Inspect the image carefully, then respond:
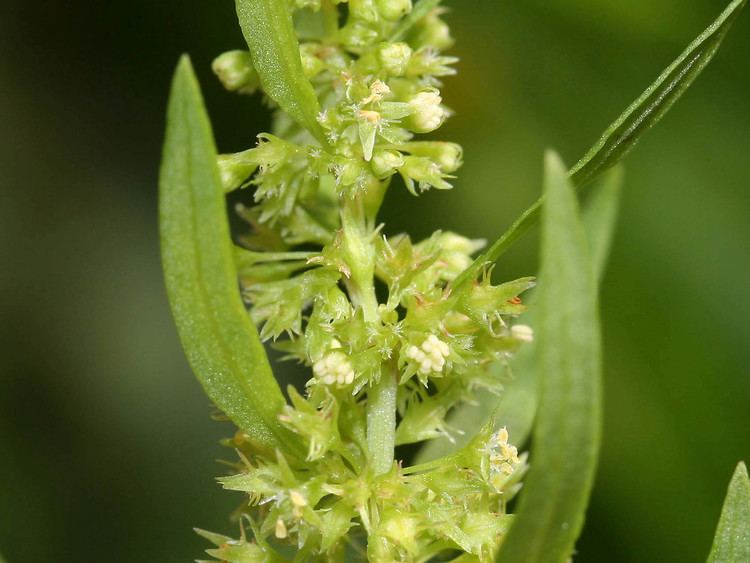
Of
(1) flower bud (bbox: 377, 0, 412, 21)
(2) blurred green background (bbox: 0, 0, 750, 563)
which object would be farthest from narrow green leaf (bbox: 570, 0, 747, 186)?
(2) blurred green background (bbox: 0, 0, 750, 563)

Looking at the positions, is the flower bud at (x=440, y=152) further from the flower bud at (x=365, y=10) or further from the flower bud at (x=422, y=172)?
the flower bud at (x=365, y=10)

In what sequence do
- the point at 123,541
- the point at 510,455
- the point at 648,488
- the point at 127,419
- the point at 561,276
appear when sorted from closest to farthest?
the point at 561,276 → the point at 510,455 → the point at 648,488 → the point at 123,541 → the point at 127,419

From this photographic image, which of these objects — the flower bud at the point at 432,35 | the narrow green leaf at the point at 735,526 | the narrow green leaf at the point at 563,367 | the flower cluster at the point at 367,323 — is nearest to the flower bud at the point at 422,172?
the flower cluster at the point at 367,323

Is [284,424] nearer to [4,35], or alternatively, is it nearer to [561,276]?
[561,276]

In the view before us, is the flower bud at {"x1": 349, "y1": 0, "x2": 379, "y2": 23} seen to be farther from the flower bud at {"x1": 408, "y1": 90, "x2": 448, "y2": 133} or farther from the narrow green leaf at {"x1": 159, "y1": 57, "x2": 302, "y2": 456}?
the narrow green leaf at {"x1": 159, "y1": 57, "x2": 302, "y2": 456}

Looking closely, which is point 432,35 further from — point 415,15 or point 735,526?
point 735,526

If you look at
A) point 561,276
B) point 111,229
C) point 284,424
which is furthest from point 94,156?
point 561,276

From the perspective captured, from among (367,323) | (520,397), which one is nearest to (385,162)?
(367,323)
